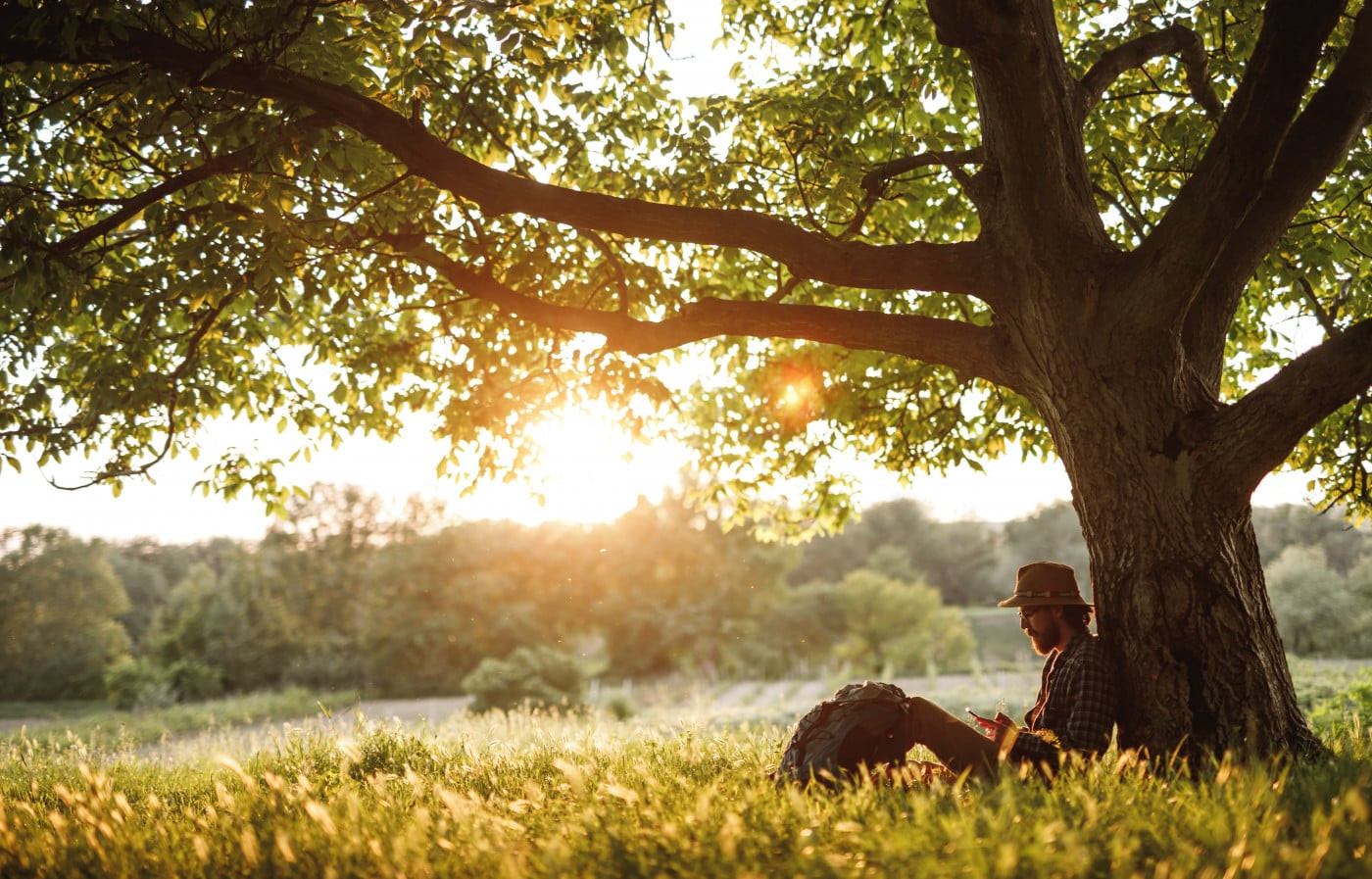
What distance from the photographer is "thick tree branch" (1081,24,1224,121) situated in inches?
211

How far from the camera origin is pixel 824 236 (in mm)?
5328

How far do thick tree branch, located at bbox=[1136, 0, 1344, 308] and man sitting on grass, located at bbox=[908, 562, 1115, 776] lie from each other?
1.73m

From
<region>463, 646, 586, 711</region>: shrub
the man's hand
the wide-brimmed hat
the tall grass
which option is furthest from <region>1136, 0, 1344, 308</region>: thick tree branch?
<region>463, 646, 586, 711</region>: shrub

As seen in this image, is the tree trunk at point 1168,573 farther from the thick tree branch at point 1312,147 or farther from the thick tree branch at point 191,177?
the thick tree branch at point 191,177

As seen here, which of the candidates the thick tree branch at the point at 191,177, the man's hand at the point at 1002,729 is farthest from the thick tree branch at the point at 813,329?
the man's hand at the point at 1002,729

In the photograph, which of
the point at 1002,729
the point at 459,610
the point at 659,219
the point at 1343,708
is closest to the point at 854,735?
the point at 1002,729

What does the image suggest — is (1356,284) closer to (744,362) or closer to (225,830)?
(744,362)

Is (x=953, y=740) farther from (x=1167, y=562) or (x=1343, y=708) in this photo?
(x=1343, y=708)

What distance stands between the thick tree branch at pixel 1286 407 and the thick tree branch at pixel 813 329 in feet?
3.79

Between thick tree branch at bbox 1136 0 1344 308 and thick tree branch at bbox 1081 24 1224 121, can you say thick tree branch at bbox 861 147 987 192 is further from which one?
thick tree branch at bbox 1136 0 1344 308

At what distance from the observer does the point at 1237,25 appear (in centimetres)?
668

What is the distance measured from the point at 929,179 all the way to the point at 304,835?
22.3 ft

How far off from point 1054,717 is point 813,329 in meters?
2.51

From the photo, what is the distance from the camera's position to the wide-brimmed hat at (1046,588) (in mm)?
4781
